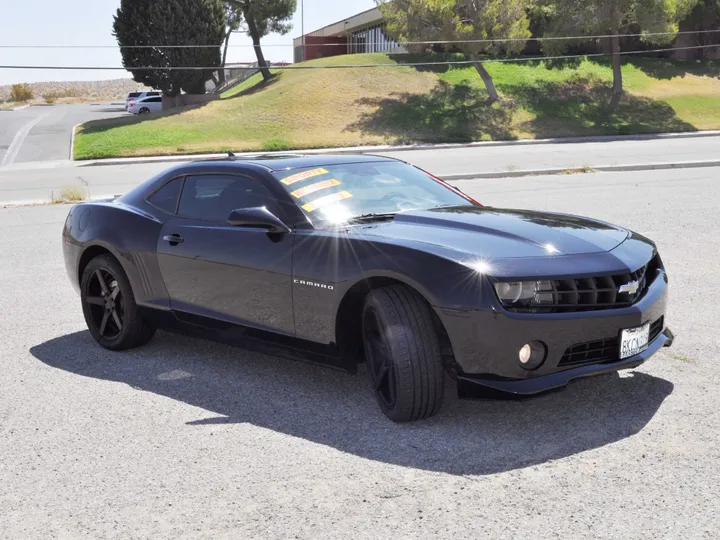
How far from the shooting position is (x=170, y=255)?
5.69m

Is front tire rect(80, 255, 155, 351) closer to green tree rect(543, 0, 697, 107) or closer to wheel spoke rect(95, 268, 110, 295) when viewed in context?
wheel spoke rect(95, 268, 110, 295)

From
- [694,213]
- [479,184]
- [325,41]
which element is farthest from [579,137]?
[325,41]

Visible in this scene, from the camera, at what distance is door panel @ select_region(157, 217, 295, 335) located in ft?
16.3

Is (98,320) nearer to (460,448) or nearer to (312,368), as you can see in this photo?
(312,368)

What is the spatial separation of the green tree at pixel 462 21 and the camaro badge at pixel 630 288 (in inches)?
1409

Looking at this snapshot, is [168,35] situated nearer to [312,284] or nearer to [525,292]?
[312,284]

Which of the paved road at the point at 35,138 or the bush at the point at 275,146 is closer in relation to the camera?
the bush at the point at 275,146

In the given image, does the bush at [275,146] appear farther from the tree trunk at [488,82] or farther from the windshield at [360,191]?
the windshield at [360,191]

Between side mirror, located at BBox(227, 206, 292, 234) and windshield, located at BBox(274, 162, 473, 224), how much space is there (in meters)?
0.20

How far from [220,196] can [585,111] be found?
3724cm

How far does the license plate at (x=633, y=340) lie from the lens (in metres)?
4.28

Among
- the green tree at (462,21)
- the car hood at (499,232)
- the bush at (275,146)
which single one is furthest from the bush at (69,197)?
the green tree at (462,21)

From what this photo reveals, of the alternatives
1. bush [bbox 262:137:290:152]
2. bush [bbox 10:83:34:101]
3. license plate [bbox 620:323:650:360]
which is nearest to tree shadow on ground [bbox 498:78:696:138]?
bush [bbox 262:137:290:152]

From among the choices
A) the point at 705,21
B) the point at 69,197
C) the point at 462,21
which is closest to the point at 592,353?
the point at 69,197
